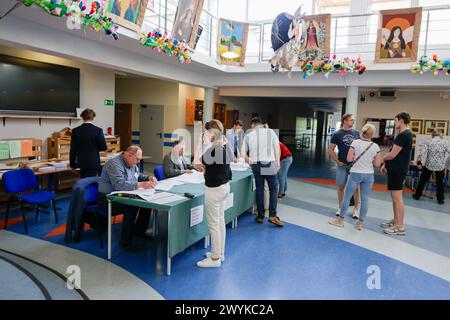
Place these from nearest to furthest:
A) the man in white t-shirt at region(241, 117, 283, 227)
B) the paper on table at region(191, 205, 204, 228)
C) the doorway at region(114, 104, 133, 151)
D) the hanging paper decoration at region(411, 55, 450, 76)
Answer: the paper on table at region(191, 205, 204, 228) → the man in white t-shirt at region(241, 117, 283, 227) → the hanging paper decoration at region(411, 55, 450, 76) → the doorway at region(114, 104, 133, 151)

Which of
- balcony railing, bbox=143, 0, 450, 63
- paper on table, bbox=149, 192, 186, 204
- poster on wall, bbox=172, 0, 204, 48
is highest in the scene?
balcony railing, bbox=143, 0, 450, 63

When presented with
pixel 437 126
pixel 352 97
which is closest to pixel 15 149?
pixel 352 97

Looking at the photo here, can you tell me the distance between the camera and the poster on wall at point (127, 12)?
168 inches

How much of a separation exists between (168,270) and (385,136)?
28.1 ft

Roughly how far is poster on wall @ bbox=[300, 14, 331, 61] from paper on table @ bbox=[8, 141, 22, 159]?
18.4 ft

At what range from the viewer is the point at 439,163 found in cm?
662

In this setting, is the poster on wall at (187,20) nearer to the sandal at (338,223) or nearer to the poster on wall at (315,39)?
the poster on wall at (315,39)

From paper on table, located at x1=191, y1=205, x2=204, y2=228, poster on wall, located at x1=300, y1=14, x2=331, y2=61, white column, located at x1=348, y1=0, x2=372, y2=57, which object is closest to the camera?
paper on table, located at x1=191, y1=205, x2=204, y2=228

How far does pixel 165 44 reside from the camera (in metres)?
5.25

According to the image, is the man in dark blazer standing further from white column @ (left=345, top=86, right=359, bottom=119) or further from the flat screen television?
white column @ (left=345, top=86, right=359, bottom=119)

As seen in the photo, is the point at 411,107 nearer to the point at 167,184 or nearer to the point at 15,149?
the point at 167,184

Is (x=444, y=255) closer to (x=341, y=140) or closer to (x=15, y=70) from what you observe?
(x=341, y=140)

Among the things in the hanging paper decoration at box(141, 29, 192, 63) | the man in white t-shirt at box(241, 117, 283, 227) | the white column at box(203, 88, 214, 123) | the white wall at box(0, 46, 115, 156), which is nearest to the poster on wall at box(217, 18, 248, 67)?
the hanging paper decoration at box(141, 29, 192, 63)

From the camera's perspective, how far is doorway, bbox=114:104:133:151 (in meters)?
11.0
